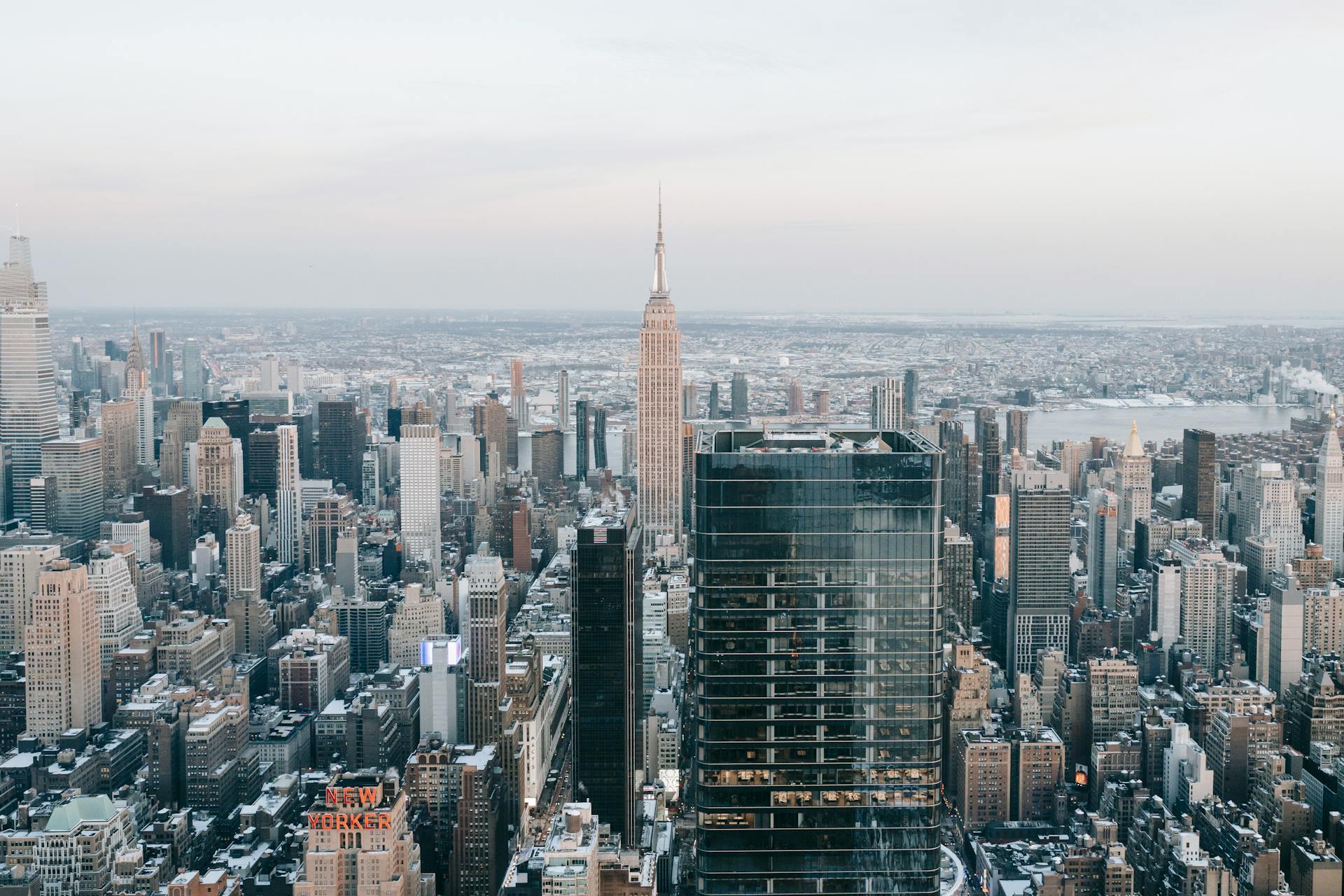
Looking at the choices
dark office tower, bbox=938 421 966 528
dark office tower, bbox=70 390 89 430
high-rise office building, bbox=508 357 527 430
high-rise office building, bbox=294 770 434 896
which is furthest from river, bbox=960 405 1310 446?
dark office tower, bbox=70 390 89 430

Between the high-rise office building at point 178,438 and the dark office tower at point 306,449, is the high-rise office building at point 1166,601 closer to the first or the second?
the dark office tower at point 306,449

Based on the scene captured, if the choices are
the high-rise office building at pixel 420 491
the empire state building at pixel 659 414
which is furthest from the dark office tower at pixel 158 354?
the empire state building at pixel 659 414

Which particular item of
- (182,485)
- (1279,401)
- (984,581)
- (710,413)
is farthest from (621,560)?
(182,485)

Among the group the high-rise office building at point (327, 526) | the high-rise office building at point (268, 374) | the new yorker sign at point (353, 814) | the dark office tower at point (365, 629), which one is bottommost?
the dark office tower at point (365, 629)

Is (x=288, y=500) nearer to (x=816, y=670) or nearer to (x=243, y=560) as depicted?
(x=243, y=560)

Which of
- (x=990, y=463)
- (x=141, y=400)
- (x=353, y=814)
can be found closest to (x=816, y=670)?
(x=353, y=814)
